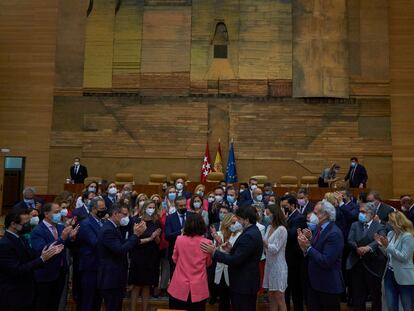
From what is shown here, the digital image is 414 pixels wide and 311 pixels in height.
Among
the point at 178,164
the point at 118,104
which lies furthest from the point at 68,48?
the point at 178,164

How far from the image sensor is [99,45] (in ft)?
42.5

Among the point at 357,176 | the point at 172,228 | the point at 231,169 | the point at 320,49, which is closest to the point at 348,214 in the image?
the point at 172,228

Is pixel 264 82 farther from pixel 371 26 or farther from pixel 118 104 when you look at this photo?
pixel 118 104

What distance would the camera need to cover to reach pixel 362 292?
15.3 feet

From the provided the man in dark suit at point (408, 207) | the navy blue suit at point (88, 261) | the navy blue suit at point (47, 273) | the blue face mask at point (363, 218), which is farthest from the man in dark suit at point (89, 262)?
the man in dark suit at point (408, 207)

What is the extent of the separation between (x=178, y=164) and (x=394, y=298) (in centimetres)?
895

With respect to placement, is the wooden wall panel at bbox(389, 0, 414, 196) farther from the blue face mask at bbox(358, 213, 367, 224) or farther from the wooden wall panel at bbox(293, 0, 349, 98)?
the blue face mask at bbox(358, 213, 367, 224)

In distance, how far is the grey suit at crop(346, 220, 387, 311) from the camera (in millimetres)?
4539

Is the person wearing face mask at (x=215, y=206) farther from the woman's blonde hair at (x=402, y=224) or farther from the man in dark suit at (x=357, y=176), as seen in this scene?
the man in dark suit at (x=357, y=176)

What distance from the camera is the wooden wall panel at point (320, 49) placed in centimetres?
1255

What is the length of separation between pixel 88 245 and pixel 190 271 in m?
1.42

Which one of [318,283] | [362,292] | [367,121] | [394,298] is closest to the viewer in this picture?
[318,283]

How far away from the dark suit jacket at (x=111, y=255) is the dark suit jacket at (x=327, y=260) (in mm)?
1712

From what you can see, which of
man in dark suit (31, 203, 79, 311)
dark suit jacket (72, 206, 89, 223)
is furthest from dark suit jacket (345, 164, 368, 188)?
man in dark suit (31, 203, 79, 311)
